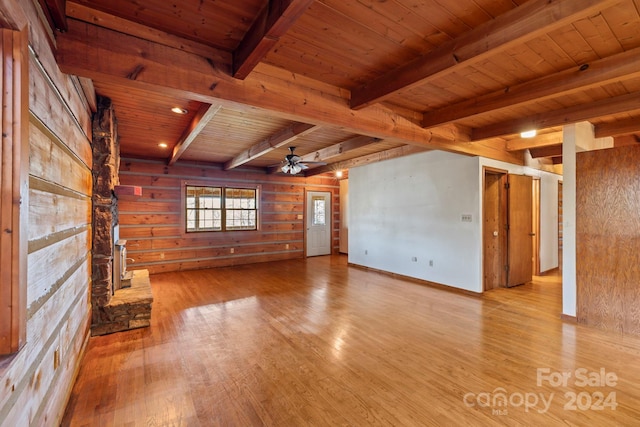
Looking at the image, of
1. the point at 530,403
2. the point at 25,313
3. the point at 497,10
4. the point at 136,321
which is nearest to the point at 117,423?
the point at 25,313

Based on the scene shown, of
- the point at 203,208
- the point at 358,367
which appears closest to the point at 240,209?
the point at 203,208

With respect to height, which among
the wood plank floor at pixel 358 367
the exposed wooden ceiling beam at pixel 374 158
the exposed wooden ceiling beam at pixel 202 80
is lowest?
the wood plank floor at pixel 358 367

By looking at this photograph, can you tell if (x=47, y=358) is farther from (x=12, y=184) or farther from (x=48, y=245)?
(x=12, y=184)

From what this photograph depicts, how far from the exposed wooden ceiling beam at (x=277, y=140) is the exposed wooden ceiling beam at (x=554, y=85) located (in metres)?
1.62

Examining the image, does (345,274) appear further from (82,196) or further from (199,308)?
(82,196)

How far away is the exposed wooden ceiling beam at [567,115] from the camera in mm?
2936

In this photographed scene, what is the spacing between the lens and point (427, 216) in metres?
5.27

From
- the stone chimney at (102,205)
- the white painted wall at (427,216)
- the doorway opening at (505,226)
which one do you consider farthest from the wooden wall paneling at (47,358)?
the doorway opening at (505,226)

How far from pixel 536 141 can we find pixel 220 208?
6591 millimetres

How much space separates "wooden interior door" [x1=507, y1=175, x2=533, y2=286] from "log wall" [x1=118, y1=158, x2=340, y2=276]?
199 inches

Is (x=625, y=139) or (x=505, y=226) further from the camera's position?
(x=505, y=226)

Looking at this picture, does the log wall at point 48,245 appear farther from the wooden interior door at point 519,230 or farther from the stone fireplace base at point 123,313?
the wooden interior door at point 519,230

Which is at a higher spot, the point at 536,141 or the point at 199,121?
the point at 536,141

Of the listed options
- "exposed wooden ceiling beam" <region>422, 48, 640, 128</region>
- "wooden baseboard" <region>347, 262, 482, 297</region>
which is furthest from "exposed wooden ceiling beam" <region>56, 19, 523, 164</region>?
"wooden baseboard" <region>347, 262, 482, 297</region>
